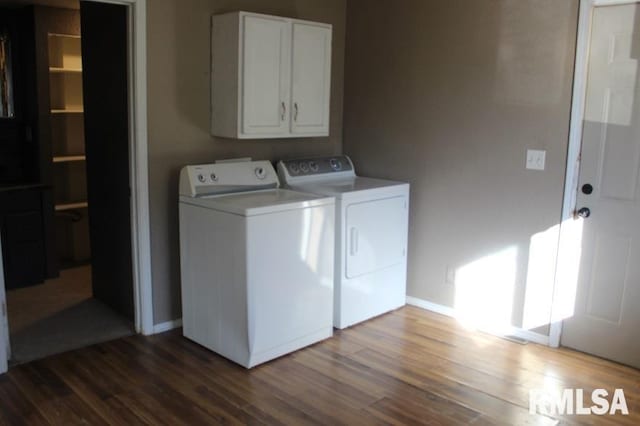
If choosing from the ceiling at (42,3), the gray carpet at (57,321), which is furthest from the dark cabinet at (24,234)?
the ceiling at (42,3)

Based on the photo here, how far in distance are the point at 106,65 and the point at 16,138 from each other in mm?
1595

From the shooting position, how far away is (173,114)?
12.1 feet

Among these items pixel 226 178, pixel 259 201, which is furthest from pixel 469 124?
pixel 226 178

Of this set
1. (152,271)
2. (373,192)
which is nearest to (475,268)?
(373,192)

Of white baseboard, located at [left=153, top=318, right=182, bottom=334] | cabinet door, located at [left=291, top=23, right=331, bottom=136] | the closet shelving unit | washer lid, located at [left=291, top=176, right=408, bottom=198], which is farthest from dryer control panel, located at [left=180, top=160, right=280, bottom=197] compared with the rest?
the closet shelving unit

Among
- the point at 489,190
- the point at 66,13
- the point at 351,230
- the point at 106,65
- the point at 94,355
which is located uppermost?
the point at 66,13

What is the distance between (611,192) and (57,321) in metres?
3.57

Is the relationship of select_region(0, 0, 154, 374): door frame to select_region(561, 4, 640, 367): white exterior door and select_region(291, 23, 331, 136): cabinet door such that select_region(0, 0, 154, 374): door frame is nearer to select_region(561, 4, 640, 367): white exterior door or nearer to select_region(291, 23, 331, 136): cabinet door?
select_region(291, 23, 331, 136): cabinet door

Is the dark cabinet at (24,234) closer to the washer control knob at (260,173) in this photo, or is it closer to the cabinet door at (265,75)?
the washer control knob at (260,173)

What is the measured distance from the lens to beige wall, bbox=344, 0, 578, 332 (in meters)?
3.56

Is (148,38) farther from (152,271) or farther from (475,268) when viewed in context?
(475,268)

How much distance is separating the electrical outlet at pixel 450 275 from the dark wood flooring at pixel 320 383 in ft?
1.41

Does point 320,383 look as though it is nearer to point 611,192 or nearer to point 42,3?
point 611,192

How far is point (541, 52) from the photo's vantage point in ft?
11.6
